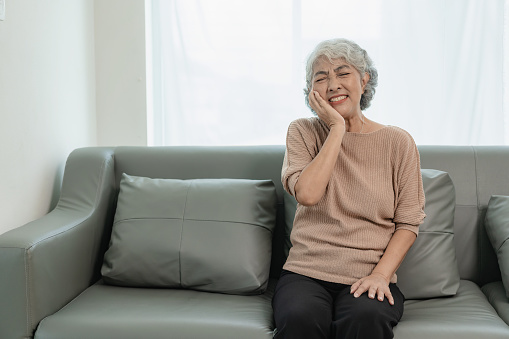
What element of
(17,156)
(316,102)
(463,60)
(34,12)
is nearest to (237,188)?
(316,102)

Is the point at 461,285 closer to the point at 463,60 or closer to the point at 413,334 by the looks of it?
the point at 413,334

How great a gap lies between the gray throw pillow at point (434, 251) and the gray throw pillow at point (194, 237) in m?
0.50

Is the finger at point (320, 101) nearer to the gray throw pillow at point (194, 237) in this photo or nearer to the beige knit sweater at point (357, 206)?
the beige knit sweater at point (357, 206)

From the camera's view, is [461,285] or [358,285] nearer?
[358,285]

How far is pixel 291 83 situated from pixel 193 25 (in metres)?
0.58

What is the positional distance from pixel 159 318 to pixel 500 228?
4.00 feet

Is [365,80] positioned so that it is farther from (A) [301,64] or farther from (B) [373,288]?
(A) [301,64]

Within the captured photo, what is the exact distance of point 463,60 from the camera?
2662 mm

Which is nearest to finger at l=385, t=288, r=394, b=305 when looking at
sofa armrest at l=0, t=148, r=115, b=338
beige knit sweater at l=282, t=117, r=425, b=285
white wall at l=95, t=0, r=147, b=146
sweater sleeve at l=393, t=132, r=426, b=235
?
beige knit sweater at l=282, t=117, r=425, b=285

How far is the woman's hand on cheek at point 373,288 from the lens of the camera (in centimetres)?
158

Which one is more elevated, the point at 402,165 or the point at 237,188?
the point at 402,165

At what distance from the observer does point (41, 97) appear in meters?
2.14

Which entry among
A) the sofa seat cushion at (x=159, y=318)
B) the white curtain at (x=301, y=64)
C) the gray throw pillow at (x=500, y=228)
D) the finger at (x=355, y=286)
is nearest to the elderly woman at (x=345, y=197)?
the finger at (x=355, y=286)

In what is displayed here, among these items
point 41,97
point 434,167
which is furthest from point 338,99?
point 41,97
